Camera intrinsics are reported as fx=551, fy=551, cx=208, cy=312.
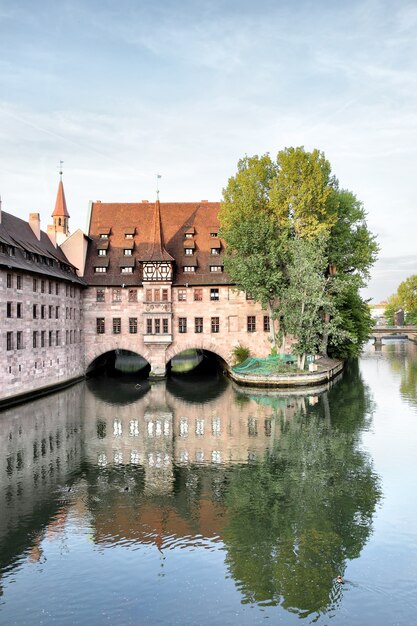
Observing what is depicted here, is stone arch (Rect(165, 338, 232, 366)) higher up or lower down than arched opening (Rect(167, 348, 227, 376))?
higher up

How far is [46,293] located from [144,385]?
12739 millimetres

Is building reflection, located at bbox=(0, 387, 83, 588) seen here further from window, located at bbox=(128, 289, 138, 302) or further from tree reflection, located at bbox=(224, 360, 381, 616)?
window, located at bbox=(128, 289, 138, 302)

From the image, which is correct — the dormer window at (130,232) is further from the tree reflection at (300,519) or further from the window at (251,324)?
the tree reflection at (300,519)

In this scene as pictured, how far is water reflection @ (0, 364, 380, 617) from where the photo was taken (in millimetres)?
15742

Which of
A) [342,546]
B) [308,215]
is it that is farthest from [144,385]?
[342,546]

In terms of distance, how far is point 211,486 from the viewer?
2178 centimetres

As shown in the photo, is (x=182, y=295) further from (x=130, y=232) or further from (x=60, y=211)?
(x=60, y=211)

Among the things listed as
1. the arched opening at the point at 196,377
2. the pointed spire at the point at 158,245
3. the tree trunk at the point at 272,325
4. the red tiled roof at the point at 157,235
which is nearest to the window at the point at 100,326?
the red tiled roof at the point at 157,235

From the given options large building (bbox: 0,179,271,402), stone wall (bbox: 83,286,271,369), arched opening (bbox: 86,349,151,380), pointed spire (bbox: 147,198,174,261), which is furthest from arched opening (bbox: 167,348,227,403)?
pointed spire (bbox: 147,198,174,261)

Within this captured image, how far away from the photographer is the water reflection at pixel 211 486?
51.6ft

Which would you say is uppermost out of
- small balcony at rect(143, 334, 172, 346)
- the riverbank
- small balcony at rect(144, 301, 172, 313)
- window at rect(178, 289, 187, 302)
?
window at rect(178, 289, 187, 302)

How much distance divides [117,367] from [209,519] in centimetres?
5507

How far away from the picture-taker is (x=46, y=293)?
47.2 m

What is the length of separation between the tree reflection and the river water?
0.18 feet
